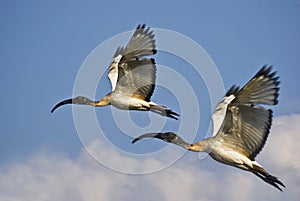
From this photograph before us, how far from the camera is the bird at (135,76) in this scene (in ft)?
91.9

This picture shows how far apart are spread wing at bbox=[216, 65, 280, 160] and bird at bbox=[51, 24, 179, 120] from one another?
5275 mm

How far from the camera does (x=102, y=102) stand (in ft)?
97.6

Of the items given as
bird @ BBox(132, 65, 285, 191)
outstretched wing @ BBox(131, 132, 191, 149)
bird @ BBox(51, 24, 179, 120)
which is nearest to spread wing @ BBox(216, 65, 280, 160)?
bird @ BBox(132, 65, 285, 191)

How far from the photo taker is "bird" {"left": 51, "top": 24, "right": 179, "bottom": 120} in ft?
91.9

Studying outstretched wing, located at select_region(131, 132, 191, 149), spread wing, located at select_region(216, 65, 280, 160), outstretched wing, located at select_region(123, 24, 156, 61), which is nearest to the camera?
spread wing, located at select_region(216, 65, 280, 160)

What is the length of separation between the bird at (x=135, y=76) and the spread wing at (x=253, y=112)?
5.27m

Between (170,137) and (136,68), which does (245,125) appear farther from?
(136,68)

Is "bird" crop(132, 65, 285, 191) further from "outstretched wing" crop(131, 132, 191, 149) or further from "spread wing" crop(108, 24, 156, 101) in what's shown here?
"spread wing" crop(108, 24, 156, 101)

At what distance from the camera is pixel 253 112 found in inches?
872

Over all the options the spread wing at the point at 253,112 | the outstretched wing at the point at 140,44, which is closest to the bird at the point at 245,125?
the spread wing at the point at 253,112

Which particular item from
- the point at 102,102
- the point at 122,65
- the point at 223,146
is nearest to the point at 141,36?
the point at 122,65

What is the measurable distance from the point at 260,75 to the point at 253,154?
241cm

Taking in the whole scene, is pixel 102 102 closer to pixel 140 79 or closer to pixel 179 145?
pixel 140 79

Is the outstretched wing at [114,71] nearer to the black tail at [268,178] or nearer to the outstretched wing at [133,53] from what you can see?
the outstretched wing at [133,53]
